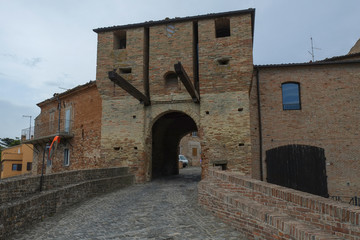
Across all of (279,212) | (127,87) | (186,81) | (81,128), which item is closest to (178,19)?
(186,81)

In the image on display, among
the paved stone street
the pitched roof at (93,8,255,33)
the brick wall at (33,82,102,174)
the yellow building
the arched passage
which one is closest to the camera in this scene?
the paved stone street

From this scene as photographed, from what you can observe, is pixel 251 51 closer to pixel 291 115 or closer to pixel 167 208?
pixel 291 115

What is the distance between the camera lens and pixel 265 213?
13.3ft

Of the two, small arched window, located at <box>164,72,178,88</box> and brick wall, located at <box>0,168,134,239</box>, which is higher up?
small arched window, located at <box>164,72,178,88</box>

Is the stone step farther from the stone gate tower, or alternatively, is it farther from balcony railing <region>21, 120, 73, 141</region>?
balcony railing <region>21, 120, 73, 141</region>

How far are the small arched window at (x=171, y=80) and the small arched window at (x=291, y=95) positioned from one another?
5207 mm

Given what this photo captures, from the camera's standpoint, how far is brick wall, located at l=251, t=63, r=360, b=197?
1198 cm

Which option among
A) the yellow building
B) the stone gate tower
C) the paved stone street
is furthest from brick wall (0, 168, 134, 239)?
the yellow building

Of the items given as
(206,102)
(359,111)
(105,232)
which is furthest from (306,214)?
(359,111)

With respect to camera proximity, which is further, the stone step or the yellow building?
the yellow building

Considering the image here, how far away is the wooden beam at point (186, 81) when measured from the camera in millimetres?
8008

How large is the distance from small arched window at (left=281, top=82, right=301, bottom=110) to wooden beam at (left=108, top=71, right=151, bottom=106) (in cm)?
651

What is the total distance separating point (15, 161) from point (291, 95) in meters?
33.0

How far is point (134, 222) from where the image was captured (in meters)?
5.76
